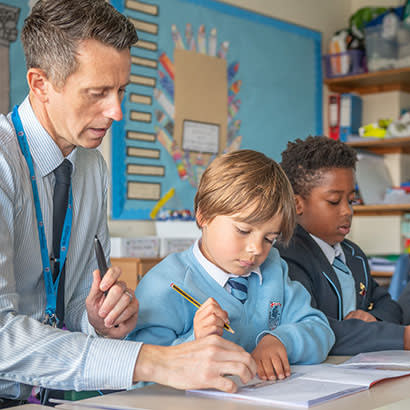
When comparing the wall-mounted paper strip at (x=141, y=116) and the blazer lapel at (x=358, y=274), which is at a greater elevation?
the wall-mounted paper strip at (x=141, y=116)

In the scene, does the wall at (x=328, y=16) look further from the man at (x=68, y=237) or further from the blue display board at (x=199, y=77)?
the man at (x=68, y=237)

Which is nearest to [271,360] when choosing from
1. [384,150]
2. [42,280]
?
[42,280]

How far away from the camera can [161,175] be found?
3.44 meters

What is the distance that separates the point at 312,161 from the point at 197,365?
3.34 ft

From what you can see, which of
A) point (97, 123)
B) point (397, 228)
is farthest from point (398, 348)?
point (397, 228)

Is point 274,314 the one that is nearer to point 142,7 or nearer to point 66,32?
point 66,32

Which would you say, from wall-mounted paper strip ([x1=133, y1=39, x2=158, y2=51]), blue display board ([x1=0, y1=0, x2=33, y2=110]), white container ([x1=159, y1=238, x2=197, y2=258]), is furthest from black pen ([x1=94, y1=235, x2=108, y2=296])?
wall-mounted paper strip ([x1=133, y1=39, x2=158, y2=51])

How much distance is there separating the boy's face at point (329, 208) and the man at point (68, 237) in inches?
24.4

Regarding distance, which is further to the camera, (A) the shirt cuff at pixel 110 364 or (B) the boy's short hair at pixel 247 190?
(B) the boy's short hair at pixel 247 190

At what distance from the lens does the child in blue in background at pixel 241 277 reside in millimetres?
1209

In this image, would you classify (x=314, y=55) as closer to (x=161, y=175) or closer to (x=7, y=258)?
(x=161, y=175)

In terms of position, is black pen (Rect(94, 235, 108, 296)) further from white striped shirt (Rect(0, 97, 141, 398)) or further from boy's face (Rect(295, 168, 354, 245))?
boy's face (Rect(295, 168, 354, 245))

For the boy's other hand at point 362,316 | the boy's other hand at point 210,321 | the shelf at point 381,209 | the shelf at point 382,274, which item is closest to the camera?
the boy's other hand at point 210,321

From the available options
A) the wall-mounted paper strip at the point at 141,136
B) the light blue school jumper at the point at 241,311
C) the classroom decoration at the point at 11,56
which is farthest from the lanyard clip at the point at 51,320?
the wall-mounted paper strip at the point at 141,136
